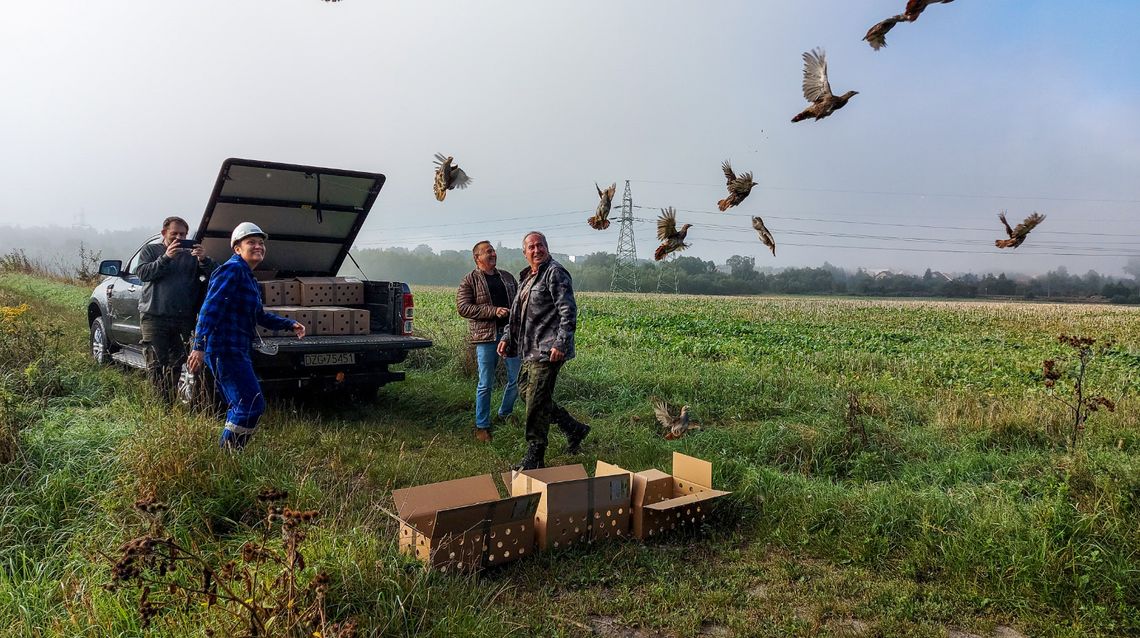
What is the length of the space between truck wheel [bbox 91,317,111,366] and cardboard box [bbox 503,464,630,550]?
23.7 ft

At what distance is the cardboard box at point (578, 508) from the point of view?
4.06 meters

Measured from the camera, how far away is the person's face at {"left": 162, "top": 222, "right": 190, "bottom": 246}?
6542 millimetres

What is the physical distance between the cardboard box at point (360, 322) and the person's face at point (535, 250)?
2320 mm

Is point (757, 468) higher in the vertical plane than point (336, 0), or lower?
lower

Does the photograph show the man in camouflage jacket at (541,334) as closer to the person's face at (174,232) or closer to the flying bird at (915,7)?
the flying bird at (915,7)

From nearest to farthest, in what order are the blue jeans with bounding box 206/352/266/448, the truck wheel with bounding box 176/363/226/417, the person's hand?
the blue jeans with bounding box 206/352/266/448 → the person's hand → the truck wheel with bounding box 176/363/226/417

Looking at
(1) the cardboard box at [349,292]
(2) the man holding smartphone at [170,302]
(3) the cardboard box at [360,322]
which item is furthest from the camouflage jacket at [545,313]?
(2) the man holding smartphone at [170,302]

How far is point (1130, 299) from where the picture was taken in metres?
61.7

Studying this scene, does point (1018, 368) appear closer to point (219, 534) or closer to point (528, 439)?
point (528, 439)

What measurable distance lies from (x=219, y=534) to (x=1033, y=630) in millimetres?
3968

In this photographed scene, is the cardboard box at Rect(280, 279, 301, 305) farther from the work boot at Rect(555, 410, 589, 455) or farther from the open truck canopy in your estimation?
the work boot at Rect(555, 410, 589, 455)

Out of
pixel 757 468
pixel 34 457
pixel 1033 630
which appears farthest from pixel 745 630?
pixel 34 457

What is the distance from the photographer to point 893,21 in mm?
3709

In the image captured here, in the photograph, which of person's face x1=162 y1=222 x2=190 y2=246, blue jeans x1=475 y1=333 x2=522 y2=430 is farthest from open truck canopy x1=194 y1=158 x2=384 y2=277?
Answer: blue jeans x1=475 y1=333 x2=522 y2=430
